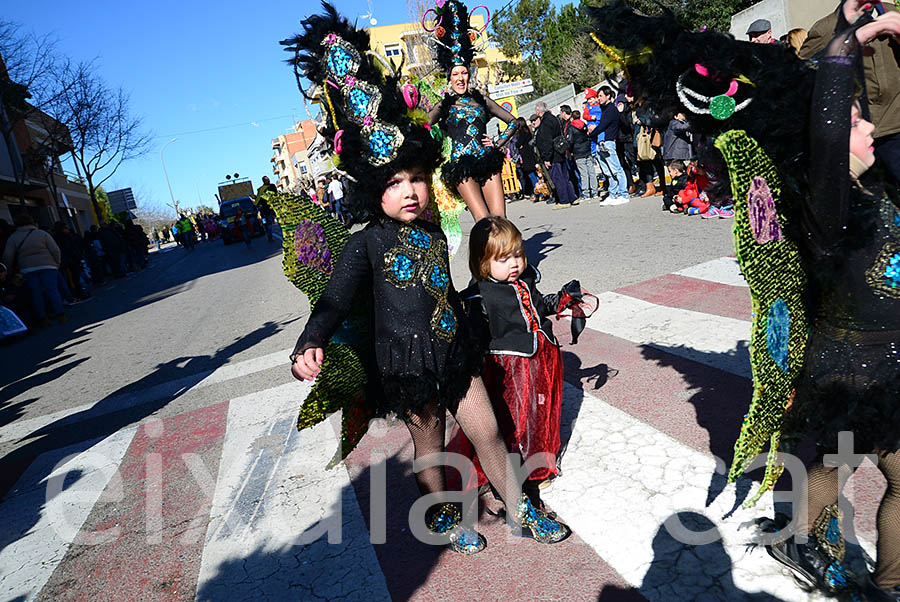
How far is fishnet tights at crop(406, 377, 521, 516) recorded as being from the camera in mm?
2404

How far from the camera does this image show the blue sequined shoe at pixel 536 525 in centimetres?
240

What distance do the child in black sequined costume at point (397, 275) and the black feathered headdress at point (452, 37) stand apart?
313cm

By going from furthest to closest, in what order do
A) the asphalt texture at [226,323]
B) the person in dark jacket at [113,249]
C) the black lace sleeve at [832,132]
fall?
the person in dark jacket at [113,249] < the asphalt texture at [226,323] < the black lace sleeve at [832,132]

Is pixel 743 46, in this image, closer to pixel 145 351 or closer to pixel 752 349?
pixel 752 349

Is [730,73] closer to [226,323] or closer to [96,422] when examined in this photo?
[96,422]

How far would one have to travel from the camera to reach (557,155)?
12906mm

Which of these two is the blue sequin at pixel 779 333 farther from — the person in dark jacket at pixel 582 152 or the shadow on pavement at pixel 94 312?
the person in dark jacket at pixel 582 152

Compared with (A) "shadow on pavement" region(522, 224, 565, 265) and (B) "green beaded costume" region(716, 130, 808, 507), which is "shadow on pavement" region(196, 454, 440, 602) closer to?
(B) "green beaded costume" region(716, 130, 808, 507)

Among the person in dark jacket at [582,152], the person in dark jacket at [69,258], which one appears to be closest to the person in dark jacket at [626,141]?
the person in dark jacket at [582,152]

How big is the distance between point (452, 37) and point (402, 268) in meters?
3.78

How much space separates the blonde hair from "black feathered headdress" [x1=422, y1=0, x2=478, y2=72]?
10.9 feet

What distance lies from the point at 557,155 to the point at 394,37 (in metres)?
51.2

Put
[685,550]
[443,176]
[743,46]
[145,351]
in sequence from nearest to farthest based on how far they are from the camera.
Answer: [743,46]
[685,550]
[443,176]
[145,351]

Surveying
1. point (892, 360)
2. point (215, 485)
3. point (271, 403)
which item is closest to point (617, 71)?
point (892, 360)
